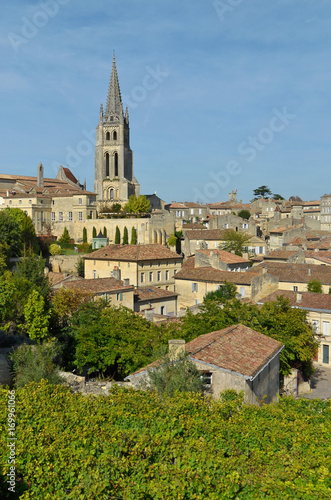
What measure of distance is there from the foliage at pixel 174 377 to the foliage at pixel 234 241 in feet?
146

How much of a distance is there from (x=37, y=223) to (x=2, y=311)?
4486cm

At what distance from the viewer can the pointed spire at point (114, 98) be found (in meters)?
86.2

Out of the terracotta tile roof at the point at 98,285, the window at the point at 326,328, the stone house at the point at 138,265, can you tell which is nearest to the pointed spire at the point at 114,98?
the stone house at the point at 138,265

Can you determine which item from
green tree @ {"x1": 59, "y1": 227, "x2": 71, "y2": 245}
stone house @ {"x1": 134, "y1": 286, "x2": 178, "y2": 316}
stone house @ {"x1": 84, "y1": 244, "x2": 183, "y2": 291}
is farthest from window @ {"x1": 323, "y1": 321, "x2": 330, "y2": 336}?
green tree @ {"x1": 59, "y1": 227, "x2": 71, "y2": 245}

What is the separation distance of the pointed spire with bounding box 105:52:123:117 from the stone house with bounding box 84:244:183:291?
4916cm

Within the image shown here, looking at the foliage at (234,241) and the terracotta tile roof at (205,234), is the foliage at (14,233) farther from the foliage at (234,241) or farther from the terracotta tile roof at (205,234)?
the foliage at (234,241)

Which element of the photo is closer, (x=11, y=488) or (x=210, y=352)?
(x=11, y=488)

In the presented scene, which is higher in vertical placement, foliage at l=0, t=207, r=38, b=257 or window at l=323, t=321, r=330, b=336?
foliage at l=0, t=207, r=38, b=257

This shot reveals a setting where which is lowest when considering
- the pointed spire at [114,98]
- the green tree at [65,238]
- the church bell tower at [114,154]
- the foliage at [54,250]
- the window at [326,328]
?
→ the window at [326,328]

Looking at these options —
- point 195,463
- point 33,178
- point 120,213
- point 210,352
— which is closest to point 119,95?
point 33,178

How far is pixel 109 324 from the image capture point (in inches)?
797

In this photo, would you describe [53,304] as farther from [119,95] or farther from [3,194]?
[119,95]

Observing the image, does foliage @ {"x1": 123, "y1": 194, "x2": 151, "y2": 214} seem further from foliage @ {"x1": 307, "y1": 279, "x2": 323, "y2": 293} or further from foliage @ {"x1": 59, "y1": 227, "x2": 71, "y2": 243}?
foliage @ {"x1": 307, "y1": 279, "x2": 323, "y2": 293}

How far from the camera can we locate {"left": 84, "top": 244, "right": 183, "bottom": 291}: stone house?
40.4 meters
